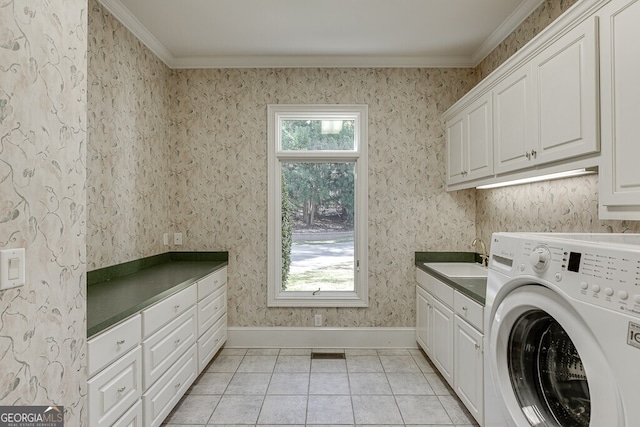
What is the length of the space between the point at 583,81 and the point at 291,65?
8.24 ft

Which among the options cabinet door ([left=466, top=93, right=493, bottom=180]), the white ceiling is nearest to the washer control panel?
cabinet door ([left=466, top=93, right=493, bottom=180])

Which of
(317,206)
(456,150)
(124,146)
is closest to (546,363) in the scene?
(456,150)

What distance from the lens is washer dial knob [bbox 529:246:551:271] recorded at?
3.85ft

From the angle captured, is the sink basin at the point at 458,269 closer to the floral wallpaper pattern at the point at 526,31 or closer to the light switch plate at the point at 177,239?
the floral wallpaper pattern at the point at 526,31

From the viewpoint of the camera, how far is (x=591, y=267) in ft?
3.31

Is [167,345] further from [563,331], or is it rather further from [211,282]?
[563,331]

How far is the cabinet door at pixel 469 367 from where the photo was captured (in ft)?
6.79

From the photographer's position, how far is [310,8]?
260cm

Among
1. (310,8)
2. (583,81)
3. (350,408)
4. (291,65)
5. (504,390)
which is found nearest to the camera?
(504,390)

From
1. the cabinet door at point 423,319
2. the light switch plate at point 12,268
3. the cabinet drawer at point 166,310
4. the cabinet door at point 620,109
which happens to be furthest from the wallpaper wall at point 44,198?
the cabinet door at point 423,319

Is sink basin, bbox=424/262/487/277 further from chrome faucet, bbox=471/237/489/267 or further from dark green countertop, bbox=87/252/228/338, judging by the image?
dark green countertop, bbox=87/252/228/338

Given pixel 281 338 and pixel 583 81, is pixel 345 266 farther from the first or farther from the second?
pixel 583 81

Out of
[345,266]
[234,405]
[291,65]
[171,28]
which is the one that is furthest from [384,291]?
[171,28]

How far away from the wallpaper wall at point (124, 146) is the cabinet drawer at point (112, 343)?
791mm
